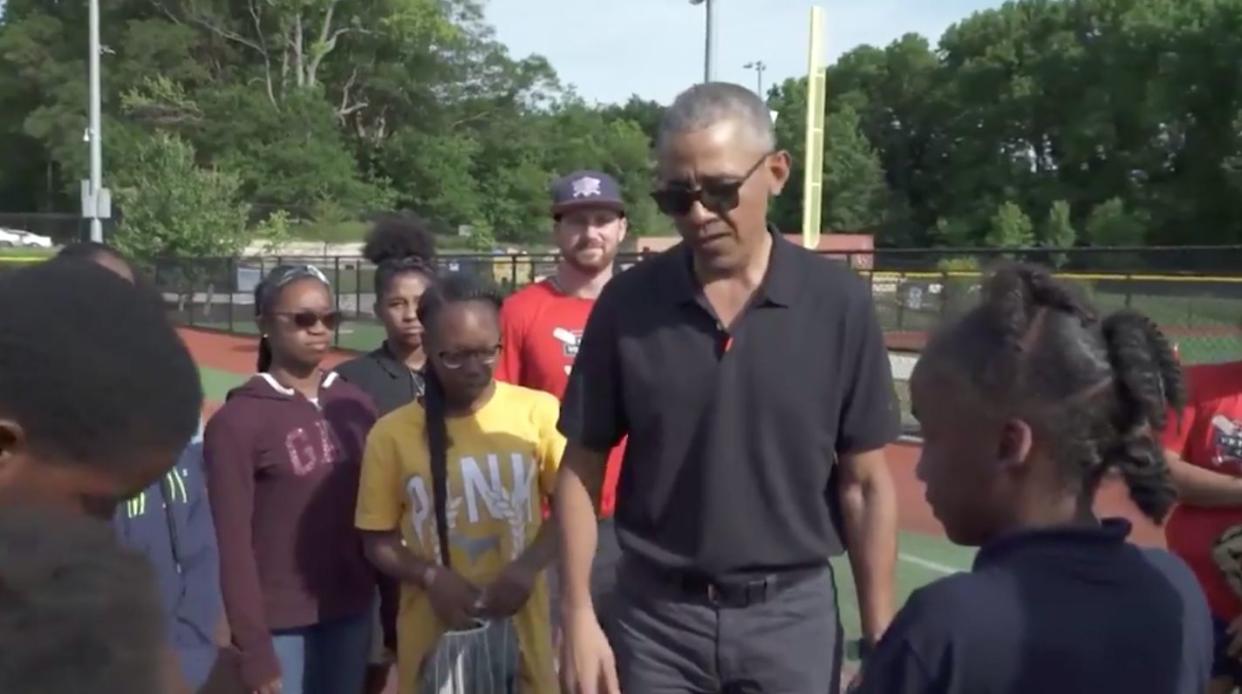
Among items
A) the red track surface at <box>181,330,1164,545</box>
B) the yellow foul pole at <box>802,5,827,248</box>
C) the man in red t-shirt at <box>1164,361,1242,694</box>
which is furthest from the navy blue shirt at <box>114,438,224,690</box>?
the yellow foul pole at <box>802,5,827,248</box>

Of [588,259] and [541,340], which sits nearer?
[541,340]

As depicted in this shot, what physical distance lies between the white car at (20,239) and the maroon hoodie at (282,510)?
57.5 m

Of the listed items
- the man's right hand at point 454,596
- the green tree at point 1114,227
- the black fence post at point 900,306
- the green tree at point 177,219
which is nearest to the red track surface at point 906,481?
the man's right hand at point 454,596

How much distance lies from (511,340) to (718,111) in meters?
1.74

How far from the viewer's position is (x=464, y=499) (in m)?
4.51

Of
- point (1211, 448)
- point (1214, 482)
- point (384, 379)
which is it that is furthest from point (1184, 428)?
point (384, 379)

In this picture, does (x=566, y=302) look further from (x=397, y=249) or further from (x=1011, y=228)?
(x=1011, y=228)

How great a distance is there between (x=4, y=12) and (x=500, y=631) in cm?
7910

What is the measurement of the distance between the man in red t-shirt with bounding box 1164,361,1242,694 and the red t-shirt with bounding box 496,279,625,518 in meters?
1.91

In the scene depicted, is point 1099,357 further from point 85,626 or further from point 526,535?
point 526,535

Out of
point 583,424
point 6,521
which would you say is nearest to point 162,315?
point 6,521

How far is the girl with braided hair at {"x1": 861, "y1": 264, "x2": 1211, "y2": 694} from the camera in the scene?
2.13m

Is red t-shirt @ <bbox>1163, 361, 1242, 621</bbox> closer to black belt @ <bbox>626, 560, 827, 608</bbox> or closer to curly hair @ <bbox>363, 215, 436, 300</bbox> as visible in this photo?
black belt @ <bbox>626, 560, 827, 608</bbox>

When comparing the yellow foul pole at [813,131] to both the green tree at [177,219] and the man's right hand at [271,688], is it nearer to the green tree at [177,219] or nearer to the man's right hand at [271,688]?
the man's right hand at [271,688]
